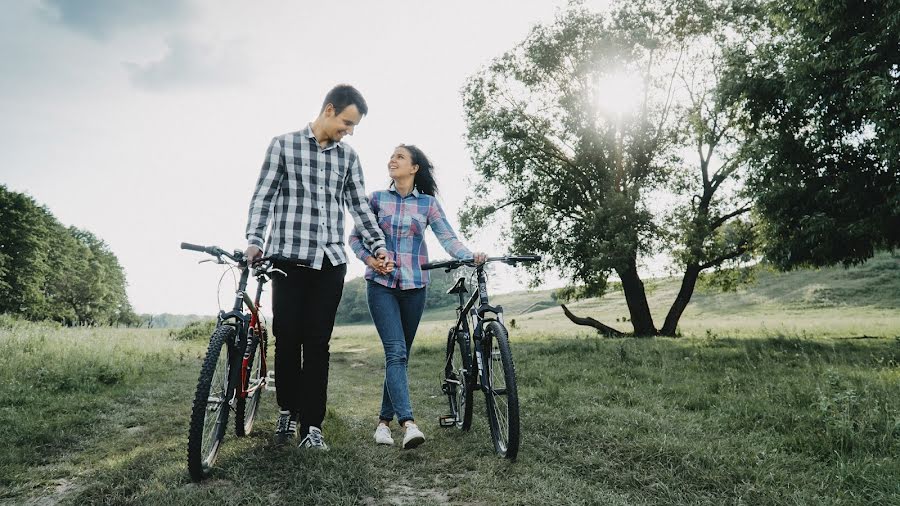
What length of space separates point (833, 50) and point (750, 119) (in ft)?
9.90

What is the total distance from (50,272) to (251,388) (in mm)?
47612

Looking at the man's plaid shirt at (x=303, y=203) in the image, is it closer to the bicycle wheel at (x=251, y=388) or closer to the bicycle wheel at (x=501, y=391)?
the bicycle wheel at (x=251, y=388)

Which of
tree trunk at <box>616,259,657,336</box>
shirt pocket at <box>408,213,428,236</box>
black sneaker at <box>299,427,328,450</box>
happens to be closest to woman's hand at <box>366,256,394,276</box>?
shirt pocket at <box>408,213,428,236</box>

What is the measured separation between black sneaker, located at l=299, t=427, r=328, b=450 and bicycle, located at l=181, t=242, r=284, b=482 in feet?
1.93

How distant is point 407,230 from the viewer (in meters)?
4.43

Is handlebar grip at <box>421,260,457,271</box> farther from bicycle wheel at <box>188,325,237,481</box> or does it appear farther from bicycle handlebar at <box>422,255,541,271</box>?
bicycle wheel at <box>188,325,237,481</box>

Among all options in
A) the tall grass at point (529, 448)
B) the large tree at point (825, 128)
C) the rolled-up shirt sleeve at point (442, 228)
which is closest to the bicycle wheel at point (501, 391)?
the tall grass at point (529, 448)

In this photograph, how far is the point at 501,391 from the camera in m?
3.66

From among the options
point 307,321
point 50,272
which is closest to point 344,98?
point 307,321

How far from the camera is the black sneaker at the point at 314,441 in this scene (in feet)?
12.4

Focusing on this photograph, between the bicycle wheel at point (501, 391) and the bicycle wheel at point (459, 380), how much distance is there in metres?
0.37

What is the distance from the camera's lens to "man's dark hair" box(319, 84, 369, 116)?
13.1 ft

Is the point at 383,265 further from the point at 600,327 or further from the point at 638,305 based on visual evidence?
the point at 600,327

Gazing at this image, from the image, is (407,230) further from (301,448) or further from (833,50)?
(833,50)
